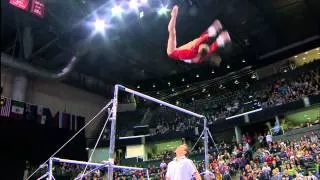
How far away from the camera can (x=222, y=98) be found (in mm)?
33344

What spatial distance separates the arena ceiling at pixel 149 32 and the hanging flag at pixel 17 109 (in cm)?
324

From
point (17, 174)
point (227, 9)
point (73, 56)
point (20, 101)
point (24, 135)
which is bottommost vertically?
point (17, 174)

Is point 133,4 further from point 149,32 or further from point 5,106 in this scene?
point 5,106

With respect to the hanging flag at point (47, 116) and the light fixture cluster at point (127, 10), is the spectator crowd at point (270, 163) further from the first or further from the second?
the light fixture cluster at point (127, 10)

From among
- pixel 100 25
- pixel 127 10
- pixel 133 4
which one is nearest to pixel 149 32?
pixel 127 10

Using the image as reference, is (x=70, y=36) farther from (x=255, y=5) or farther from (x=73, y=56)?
(x=255, y=5)

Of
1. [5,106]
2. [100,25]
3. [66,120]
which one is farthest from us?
[66,120]

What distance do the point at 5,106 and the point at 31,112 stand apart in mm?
2413

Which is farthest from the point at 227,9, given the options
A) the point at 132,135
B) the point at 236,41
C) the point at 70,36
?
the point at 132,135

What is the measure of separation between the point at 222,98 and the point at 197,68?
3.88 meters

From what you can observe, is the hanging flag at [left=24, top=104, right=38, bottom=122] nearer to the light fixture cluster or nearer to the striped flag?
the striped flag

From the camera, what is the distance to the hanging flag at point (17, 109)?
83.6 ft

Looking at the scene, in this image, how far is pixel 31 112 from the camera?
27281 millimetres

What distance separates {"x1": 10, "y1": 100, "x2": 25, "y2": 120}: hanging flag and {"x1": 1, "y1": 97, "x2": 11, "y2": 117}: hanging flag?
0.93ft
